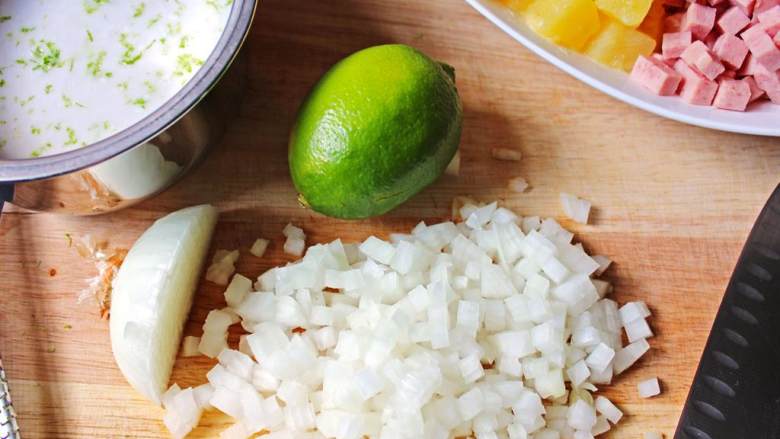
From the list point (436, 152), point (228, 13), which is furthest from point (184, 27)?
point (436, 152)

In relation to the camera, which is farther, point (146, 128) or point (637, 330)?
point (637, 330)

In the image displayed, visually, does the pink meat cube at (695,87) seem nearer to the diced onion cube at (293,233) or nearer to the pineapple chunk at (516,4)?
the pineapple chunk at (516,4)

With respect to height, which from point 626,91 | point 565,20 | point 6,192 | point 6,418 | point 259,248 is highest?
point 565,20

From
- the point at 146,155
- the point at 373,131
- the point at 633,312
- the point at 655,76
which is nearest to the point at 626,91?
the point at 655,76

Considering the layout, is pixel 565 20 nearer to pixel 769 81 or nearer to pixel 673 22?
pixel 673 22

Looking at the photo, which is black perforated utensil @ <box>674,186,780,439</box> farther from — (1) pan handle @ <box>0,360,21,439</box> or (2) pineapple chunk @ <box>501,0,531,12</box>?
(1) pan handle @ <box>0,360,21,439</box>

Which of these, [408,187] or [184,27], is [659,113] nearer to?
[408,187]

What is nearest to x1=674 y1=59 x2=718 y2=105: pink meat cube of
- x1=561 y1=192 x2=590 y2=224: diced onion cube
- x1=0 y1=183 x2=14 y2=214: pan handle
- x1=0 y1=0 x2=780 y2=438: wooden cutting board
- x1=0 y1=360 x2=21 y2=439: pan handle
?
x1=0 y1=0 x2=780 y2=438: wooden cutting board
